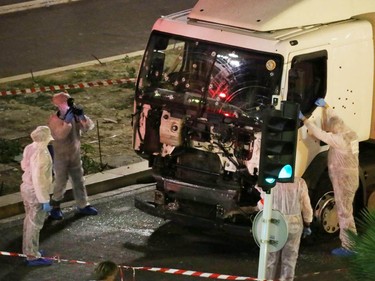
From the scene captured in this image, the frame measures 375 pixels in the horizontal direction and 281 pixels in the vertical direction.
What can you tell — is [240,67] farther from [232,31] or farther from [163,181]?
[163,181]

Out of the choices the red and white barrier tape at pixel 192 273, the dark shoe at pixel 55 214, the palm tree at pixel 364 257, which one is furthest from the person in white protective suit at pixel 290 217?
the dark shoe at pixel 55 214

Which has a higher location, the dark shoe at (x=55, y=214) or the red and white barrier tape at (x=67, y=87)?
the red and white barrier tape at (x=67, y=87)

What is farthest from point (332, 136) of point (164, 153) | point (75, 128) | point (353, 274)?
point (353, 274)

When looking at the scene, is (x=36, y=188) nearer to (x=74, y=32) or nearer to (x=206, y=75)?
(x=206, y=75)

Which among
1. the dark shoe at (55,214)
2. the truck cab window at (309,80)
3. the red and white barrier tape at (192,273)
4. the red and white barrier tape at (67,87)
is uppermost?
the truck cab window at (309,80)

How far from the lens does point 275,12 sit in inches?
465

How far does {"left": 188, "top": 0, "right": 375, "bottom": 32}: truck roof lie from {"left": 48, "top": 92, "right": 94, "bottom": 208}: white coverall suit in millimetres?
1877

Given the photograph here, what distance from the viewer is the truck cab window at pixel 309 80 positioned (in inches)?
458

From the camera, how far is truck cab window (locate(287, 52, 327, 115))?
11.6 metres

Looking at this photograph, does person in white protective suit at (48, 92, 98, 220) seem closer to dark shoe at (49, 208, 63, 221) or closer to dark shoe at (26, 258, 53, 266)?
dark shoe at (49, 208, 63, 221)

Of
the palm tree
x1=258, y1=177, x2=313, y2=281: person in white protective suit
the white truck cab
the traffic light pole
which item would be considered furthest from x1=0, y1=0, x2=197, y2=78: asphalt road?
the palm tree

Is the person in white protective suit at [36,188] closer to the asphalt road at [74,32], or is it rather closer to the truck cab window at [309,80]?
the truck cab window at [309,80]

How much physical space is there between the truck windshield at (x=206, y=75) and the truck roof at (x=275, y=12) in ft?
1.13

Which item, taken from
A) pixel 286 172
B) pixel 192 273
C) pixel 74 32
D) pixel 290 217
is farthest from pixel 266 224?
pixel 74 32
